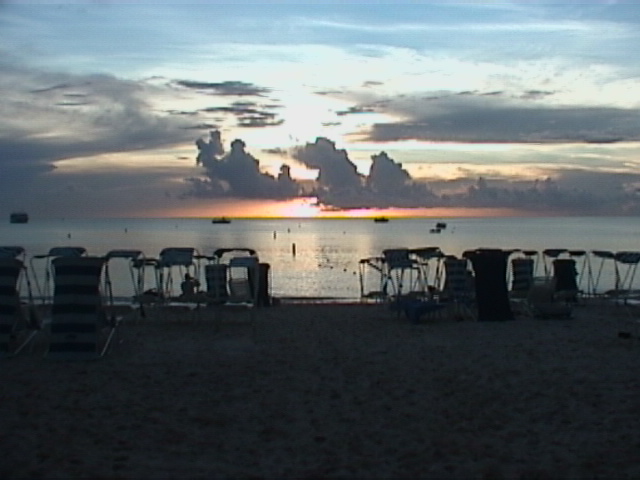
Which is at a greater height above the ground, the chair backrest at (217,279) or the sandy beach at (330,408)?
the chair backrest at (217,279)

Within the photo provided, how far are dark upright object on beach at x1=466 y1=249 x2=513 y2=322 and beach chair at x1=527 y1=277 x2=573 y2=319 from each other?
0.55 m

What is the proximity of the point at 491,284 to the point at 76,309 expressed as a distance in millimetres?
6199

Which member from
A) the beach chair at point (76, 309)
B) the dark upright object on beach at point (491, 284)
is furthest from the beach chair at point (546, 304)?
the beach chair at point (76, 309)

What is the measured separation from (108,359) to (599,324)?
687cm

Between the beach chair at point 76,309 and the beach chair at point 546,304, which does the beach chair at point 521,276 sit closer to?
the beach chair at point 546,304

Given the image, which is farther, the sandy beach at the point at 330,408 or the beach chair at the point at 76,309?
the beach chair at the point at 76,309

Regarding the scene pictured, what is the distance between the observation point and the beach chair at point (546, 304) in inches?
504

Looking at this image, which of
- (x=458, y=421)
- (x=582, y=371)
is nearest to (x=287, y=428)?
(x=458, y=421)

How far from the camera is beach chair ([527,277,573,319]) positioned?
42.0ft

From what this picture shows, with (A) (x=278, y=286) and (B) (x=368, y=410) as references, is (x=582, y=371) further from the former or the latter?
(A) (x=278, y=286)

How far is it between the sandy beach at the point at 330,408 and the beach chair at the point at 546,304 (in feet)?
6.17

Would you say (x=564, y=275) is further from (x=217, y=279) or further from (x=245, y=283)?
(x=217, y=279)

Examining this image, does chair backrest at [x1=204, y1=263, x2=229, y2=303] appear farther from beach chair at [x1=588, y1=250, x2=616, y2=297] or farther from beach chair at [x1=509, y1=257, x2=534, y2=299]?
beach chair at [x1=588, y1=250, x2=616, y2=297]

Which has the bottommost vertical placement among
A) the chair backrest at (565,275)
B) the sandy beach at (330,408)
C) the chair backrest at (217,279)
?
the sandy beach at (330,408)
